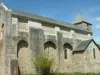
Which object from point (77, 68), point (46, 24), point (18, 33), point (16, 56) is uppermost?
point (46, 24)

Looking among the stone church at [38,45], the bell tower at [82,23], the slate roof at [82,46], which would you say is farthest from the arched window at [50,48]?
the bell tower at [82,23]

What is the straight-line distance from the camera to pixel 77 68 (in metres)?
30.4

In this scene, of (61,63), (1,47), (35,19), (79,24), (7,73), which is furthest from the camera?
(79,24)

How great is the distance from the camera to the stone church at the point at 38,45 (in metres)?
23.5

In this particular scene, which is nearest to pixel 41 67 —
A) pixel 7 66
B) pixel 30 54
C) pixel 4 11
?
pixel 30 54

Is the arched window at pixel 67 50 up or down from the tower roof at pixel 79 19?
down

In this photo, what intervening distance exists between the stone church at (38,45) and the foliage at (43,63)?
0.79m

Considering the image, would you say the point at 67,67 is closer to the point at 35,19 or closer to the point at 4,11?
the point at 35,19

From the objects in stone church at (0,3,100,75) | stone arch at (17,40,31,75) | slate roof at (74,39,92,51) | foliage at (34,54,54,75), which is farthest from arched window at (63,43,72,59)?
stone arch at (17,40,31,75)

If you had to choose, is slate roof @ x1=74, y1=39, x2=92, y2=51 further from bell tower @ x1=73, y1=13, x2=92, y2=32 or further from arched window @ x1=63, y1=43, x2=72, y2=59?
bell tower @ x1=73, y1=13, x2=92, y2=32

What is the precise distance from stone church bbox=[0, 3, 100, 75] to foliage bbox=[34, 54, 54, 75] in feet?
2.58

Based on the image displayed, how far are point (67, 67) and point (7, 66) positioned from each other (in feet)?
37.7

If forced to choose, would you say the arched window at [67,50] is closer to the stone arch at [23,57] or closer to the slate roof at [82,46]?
the slate roof at [82,46]

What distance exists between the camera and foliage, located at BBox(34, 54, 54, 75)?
79.9 ft
